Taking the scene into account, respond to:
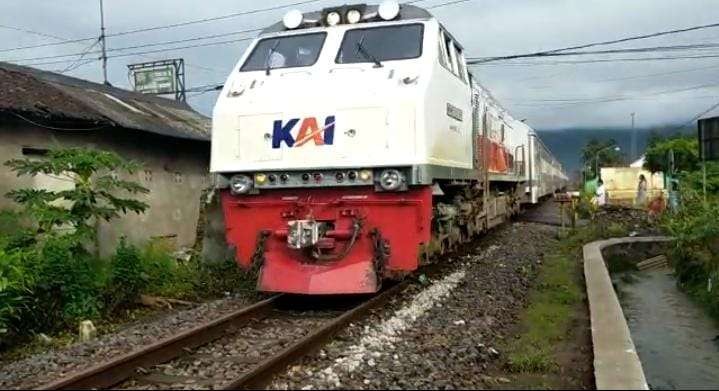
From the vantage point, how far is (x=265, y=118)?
823 centimetres

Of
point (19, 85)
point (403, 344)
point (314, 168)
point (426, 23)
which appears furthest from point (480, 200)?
point (19, 85)

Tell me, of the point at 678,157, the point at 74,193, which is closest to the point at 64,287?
the point at 74,193


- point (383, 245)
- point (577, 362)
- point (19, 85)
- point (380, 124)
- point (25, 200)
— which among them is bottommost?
point (577, 362)

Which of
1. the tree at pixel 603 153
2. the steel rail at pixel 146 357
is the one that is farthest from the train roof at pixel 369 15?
the tree at pixel 603 153

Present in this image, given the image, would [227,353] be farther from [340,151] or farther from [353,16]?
[353,16]

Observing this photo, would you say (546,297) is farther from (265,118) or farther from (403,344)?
(265,118)

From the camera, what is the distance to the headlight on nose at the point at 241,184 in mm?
8281

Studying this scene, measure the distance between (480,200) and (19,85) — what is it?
742cm

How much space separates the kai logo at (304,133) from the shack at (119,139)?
13.7ft

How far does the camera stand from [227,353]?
6.28 metres

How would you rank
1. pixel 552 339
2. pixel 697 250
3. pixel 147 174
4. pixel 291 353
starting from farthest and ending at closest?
pixel 147 174, pixel 697 250, pixel 552 339, pixel 291 353

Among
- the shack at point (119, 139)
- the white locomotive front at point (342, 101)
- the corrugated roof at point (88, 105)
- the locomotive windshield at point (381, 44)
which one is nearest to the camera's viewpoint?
the white locomotive front at point (342, 101)

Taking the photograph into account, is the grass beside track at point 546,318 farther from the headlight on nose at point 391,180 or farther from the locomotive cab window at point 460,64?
the locomotive cab window at point 460,64

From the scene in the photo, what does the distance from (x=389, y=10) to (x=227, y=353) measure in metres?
4.77
